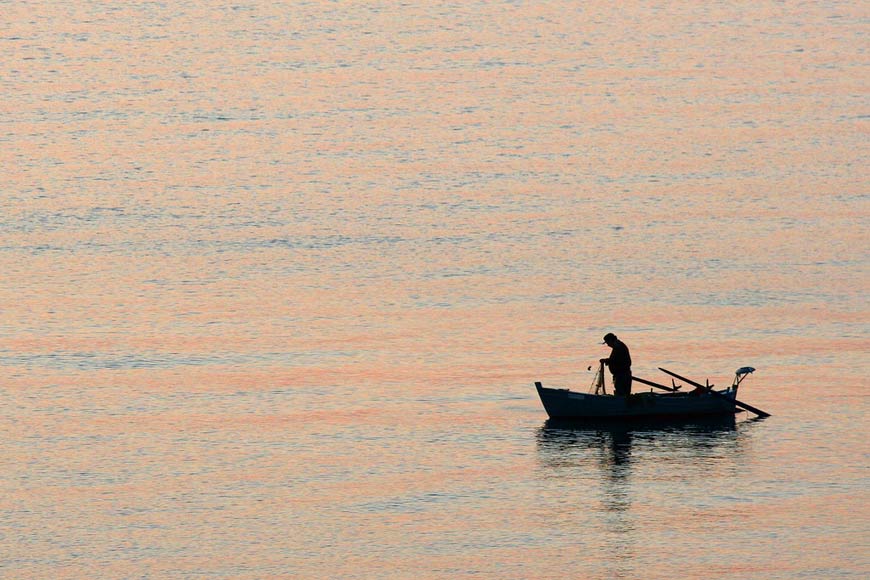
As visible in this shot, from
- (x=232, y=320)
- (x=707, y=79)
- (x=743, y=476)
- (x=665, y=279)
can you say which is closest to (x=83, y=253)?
(x=232, y=320)

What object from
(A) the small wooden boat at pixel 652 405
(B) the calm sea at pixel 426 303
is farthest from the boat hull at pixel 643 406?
(B) the calm sea at pixel 426 303

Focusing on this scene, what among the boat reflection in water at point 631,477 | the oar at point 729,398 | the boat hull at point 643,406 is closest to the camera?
the boat reflection in water at point 631,477

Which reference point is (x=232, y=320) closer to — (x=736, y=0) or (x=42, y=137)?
(x=42, y=137)

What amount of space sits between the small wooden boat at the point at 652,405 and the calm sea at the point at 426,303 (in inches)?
17.6

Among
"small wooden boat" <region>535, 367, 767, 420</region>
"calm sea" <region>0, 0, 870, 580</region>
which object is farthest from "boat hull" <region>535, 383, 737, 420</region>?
"calm sea" <region>0, 0, 870, 580</region>

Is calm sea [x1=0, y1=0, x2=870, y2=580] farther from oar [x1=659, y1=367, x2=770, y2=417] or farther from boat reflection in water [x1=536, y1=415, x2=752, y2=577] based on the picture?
oar [x1=659, y1=367, x2=770, y2=417]

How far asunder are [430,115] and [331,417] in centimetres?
3789

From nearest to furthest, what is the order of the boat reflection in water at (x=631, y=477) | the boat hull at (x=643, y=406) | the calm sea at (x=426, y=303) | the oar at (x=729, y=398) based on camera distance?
the boat reflection in water at (x=631, y=477) → the calm sea at (x=426, y=303) → the boat hull at (x=643, y=406) → the oar at (x=729, y=398)

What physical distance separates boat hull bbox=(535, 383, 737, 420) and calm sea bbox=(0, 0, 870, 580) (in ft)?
1.49

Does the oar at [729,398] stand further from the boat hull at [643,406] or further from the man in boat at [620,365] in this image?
the man in boat at [620,365]

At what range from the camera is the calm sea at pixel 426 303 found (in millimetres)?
29500

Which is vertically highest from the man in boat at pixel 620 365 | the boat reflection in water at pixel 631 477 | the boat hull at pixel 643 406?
the man in boat at pixel 620 365

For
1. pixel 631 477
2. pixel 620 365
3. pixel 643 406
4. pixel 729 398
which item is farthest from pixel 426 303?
pixel 631 477

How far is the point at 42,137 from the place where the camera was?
70625 mm
